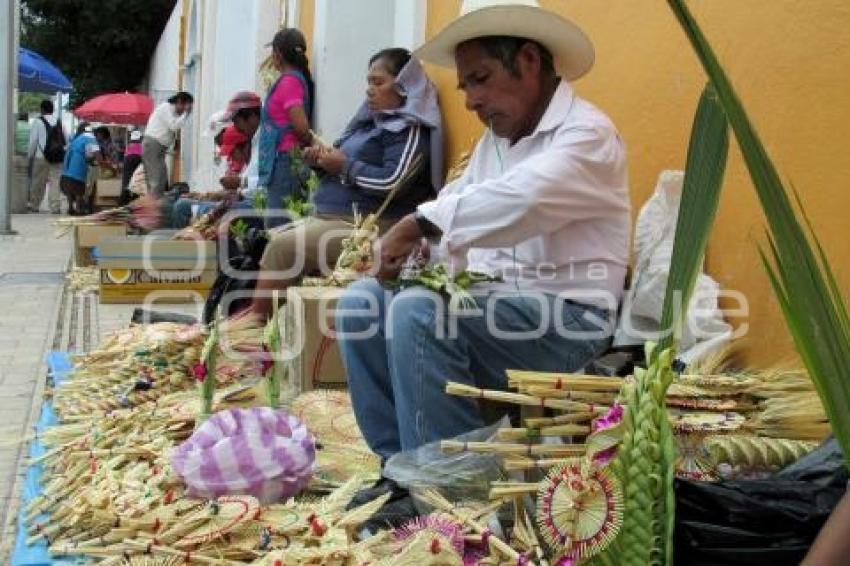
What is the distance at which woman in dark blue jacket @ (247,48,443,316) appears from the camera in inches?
189

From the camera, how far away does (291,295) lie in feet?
13.9

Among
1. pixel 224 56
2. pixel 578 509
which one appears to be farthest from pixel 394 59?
pixel 224 56

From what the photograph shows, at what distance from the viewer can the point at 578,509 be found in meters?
1.71

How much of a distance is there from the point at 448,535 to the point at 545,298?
2.54 feet

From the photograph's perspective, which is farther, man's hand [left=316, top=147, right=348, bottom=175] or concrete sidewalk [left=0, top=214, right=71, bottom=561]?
man's hand [left=316, top=147, right=348, bottom=175]

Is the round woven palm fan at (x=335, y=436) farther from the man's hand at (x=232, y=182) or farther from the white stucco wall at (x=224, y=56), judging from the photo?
the white stucco wall at (x=224, y=56)

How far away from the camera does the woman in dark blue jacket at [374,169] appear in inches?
189

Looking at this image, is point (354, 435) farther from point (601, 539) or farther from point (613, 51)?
point (601, 539)

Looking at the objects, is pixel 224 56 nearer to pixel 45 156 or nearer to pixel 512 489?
pixel 45 156

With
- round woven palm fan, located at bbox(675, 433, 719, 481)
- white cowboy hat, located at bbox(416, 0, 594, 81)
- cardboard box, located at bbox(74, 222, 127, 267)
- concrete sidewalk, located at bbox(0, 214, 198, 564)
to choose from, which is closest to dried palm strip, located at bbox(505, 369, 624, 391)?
round woven palm fan, located at bbox(675, 433, 719, 481)

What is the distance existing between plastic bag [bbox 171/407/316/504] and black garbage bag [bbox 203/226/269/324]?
2.00 meters

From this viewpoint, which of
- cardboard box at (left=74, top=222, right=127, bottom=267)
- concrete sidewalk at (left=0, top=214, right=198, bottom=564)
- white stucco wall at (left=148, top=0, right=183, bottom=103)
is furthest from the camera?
white stucco wall at (left=148, top=0, right=183, bottom=103)

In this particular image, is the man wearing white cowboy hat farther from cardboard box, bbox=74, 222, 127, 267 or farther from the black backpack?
the black backpack

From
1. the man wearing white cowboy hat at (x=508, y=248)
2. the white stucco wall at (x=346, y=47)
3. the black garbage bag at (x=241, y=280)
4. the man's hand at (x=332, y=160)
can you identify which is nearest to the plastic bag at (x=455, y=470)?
the man wearing white cowboy hat at (x=508, y=248)
